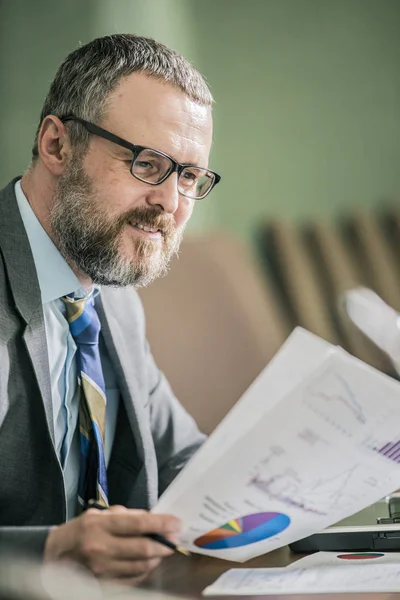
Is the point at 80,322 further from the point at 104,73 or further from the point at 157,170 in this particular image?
the point at 104,73

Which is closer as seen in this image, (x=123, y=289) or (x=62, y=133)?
(x=62, y=133)

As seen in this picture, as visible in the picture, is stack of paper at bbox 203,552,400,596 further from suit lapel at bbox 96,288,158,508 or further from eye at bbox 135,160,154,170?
eye at bbox 135,160,154,170

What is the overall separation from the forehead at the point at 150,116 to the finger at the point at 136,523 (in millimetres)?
659

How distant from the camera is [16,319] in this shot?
94 cm

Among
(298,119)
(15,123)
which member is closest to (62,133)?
(15,123)

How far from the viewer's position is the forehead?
1.09 m

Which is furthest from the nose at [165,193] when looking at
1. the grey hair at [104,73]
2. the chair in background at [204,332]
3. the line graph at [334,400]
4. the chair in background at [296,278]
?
the chair in background at [296,278]

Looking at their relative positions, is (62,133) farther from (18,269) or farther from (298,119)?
(298,119)

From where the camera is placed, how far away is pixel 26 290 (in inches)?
37.6

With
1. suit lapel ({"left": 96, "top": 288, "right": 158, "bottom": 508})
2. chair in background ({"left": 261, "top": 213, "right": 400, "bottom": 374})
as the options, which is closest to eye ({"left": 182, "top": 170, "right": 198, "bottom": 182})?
suit lapel ({"left": 96, "top": 288, "right": 158, "bottom": 508})

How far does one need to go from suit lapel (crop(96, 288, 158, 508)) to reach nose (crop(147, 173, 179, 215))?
195 millimetres

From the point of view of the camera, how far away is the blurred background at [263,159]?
163cm

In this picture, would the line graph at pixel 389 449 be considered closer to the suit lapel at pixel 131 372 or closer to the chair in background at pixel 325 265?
the suit lapel at pixel 131 372

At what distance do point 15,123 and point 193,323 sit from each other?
69 centimetres
